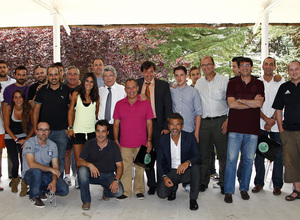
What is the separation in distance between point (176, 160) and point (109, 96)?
4.15 ft

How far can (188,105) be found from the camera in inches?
184

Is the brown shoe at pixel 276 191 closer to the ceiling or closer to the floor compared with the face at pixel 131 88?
closer to the floor

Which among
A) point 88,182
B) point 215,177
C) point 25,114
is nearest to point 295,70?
point 215,177

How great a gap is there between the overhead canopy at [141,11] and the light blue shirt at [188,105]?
2146 millimetres

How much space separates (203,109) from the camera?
4.79 metres

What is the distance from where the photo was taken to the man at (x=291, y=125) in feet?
14.5

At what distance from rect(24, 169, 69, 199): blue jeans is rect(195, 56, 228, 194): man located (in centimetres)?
186

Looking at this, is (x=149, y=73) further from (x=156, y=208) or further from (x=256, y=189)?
(x=256, y=189)

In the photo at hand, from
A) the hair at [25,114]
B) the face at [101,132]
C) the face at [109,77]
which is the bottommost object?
the face at [101,132]

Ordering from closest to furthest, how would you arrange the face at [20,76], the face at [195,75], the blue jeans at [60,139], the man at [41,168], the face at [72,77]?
the man at [41,168] → the blue jeans at [60,139] → the face at [20,76] → the face at [72,77] → the face at [195,75]

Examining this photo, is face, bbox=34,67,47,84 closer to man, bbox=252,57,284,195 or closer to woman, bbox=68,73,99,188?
woman, bbox=68,73,99,188

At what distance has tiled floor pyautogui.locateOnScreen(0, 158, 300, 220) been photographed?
3.84 metres

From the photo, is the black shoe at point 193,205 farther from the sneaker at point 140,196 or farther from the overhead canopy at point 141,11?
the overhead canopy at point 141,11

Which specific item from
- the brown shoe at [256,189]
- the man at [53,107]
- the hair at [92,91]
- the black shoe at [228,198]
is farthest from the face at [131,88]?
the brown shoe at [256,189]
